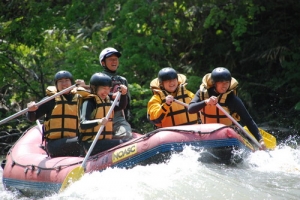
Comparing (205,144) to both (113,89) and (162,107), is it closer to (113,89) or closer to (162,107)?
(162,107)

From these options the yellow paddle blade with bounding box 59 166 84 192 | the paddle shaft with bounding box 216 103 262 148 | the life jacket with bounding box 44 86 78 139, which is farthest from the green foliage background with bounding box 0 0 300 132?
the yellow paddle blade with bounding box 59 166 84 192

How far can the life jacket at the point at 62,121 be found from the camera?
8.27 metres

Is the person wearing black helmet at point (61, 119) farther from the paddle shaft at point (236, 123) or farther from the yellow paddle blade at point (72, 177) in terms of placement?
the paddle shaft at point (236, 123)

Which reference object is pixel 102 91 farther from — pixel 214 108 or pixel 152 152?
pixel 214 108

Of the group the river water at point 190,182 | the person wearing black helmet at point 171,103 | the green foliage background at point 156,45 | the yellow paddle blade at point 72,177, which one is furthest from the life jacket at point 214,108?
the green foliage background at point 156,45

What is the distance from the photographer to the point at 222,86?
25.8 feet

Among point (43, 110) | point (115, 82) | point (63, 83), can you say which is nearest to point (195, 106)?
point (115, 82)

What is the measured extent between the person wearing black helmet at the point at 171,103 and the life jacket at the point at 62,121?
1017mm

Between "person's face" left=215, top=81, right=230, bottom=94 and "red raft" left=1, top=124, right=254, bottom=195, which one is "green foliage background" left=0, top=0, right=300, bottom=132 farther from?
"red raft" left=1, top=124, right=254, bottom=195

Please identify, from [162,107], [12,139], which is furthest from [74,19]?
[162,107]

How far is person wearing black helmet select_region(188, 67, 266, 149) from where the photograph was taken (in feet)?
25.5

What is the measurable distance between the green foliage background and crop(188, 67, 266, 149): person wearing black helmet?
4.16 m

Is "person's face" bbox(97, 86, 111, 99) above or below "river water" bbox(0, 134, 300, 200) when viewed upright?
above

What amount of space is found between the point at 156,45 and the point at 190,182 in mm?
6688
